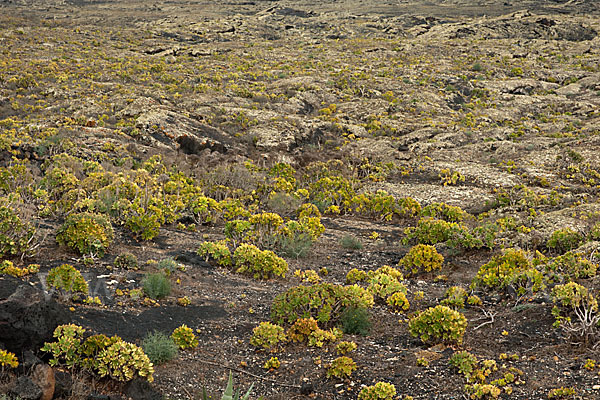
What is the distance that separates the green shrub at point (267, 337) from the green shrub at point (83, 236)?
4.51m

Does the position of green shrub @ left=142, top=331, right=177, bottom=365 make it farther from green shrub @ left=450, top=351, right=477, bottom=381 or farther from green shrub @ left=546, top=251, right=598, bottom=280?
green shrub @ left=546, top=251, right=598, bottom=280

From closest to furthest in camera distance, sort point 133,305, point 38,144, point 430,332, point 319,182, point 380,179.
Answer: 1. point 430,332
2. point 133,305
3. point 38,144
4. point 319,182
5. point 380,179

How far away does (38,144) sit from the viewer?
17422mm

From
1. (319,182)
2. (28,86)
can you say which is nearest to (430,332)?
(319,182)

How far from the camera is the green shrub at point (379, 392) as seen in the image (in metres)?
5.43

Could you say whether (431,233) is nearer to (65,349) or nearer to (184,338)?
(184,338)

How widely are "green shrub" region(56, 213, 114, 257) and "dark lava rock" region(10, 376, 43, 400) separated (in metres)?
5.11

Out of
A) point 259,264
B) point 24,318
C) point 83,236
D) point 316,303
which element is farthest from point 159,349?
point 83,236

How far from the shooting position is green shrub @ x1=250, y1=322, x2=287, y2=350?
22.8ft

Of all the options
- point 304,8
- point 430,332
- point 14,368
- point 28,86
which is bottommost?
point 430,332

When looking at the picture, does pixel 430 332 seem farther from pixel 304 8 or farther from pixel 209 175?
pixel 304 8

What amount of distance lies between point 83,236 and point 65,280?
2.35 metres

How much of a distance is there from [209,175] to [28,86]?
1544 centimetres

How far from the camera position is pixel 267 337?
22.8 ft
